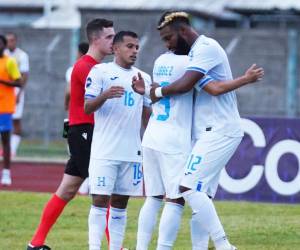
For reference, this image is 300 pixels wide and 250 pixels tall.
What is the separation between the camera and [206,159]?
34.4 ft

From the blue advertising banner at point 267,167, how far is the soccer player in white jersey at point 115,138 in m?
5.70

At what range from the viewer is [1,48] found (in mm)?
18219

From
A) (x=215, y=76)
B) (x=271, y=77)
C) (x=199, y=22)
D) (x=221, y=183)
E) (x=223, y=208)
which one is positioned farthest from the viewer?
(x=199, y=22)

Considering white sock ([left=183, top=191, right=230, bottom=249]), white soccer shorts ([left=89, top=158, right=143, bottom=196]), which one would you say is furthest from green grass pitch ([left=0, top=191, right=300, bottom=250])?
white sock ([left=183, top=191, right=230, bottom=249])

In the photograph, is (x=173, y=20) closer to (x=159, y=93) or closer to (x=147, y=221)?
(x=159, y=93)

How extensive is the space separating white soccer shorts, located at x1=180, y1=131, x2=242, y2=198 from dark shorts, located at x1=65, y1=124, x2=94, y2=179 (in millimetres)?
1466

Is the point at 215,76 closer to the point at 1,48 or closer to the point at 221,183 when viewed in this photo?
the point at 221,183

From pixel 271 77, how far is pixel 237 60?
88cm

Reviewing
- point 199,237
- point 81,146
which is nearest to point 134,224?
point 81,146

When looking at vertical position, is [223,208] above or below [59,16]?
below

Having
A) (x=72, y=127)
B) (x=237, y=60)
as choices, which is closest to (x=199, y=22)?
(x=237, y=60)

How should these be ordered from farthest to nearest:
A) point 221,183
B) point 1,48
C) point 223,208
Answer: point 1,48
point 221,183
point 223,208

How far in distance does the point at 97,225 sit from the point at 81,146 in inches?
37.8

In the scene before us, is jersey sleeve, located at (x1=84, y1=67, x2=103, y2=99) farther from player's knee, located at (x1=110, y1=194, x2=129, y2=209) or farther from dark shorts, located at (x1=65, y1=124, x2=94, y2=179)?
player's knee, located at (x1=110, y1=194, x2=129, y2=209)
